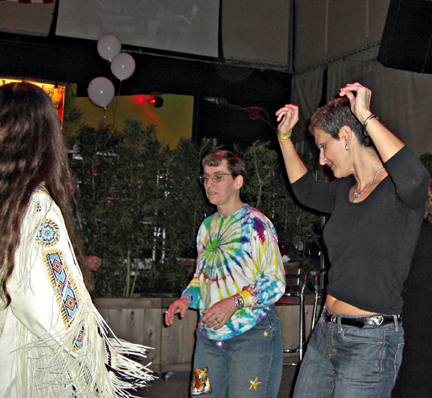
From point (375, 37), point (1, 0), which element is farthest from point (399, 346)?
point (1, 0)

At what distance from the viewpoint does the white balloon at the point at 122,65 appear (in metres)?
7.36

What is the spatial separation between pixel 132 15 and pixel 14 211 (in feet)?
25.1

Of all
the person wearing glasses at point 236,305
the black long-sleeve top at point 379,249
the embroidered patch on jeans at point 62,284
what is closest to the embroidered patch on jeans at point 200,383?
the person wearing glasses at point 236,305

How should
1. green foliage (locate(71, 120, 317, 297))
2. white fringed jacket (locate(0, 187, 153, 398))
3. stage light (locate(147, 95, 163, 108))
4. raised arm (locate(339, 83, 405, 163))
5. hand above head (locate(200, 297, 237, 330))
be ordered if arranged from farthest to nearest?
1. stage light (locate(147, 95, 163, 108))
2. green foliage (locate(71, 120, 317, 297))
3. hand above head (locate(200, 297, 237, 330))
4. raised arm (locate(339, 83, 405, 163))
5. white fringed jacket (locate(0, 187, 153, 398))

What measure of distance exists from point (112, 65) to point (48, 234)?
6.79 metres

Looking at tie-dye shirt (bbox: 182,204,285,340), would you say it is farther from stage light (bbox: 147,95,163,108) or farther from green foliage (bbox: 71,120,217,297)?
stage light (bbox: 147,95,163,108)

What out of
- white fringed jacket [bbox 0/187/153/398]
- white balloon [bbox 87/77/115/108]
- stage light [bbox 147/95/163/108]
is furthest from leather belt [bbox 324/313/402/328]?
stage light [bbox 147/95/163/108]

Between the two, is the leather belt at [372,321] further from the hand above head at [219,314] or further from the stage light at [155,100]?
the stage light at [155,100]

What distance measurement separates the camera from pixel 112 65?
743 cm

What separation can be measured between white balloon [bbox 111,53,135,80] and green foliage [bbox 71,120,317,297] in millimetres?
2957

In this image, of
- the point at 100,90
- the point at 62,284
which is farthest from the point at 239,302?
the point at 100,90

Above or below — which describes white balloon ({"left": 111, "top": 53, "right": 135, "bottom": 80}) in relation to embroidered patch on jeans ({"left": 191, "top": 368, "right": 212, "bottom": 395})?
above

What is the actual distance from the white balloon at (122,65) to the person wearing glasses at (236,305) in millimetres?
5437

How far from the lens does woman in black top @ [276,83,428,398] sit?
163 centimetres
